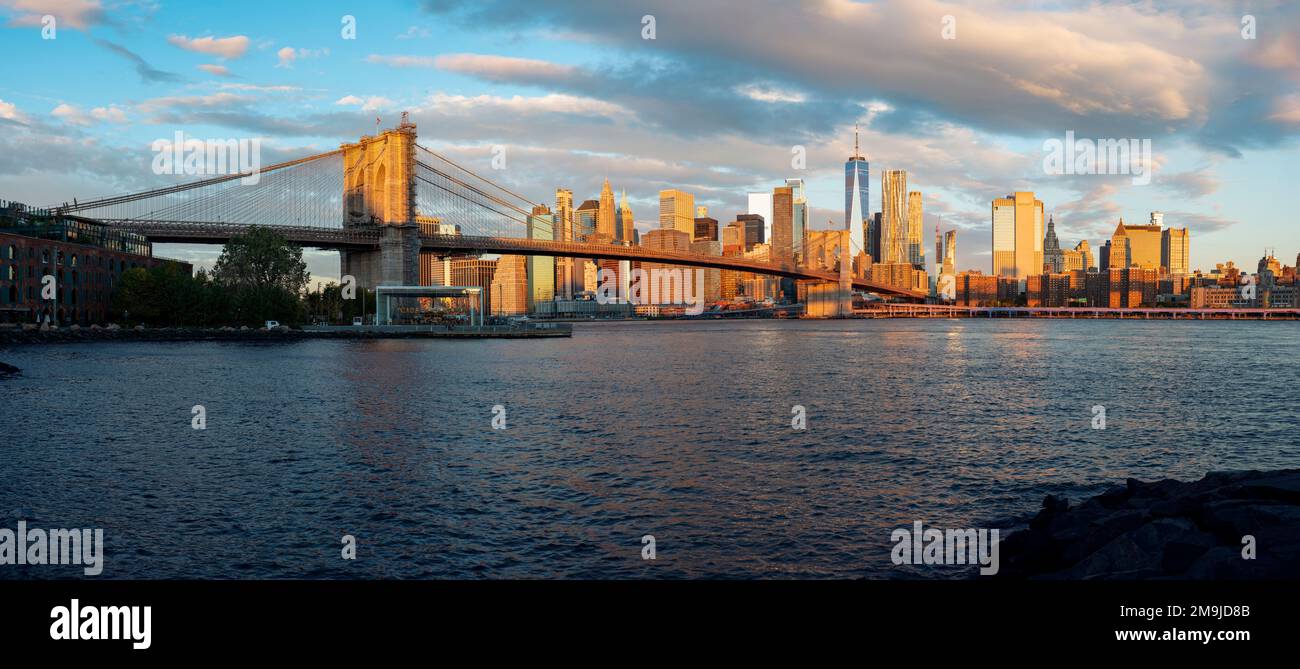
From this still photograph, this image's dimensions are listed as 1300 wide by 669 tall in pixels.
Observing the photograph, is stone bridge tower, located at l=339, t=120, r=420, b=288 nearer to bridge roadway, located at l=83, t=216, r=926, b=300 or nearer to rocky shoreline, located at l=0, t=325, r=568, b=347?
bridge roadway, located at l=83, t=216, r=926, b=300

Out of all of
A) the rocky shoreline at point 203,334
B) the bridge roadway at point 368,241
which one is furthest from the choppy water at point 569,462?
the bridge roadway at point 368,241

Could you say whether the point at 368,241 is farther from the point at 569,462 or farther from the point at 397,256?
the point at 569,462

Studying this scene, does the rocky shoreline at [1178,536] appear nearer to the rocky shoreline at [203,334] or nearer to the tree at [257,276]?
the rocky shoreline at [203,334]

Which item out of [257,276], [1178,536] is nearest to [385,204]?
[257,276]

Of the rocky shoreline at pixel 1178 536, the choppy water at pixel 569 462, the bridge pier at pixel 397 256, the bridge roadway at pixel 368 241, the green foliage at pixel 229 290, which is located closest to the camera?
the rocky shoreline at pixel 1178 536

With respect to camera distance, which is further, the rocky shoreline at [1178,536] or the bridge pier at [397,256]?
the bridge pier at [397,256]
